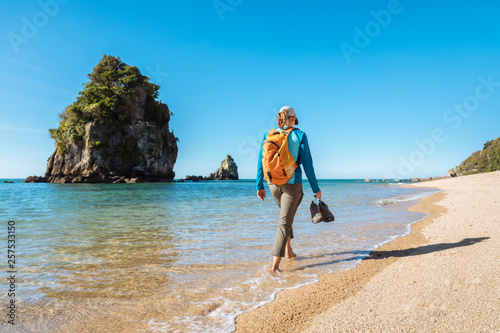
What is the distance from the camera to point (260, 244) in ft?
18.3

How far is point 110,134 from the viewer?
55.4 m

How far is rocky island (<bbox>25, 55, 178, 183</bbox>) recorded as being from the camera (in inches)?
2079

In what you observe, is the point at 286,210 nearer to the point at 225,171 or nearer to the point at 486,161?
the point at 486,161

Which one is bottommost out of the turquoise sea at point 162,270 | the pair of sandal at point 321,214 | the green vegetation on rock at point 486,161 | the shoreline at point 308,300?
the turquoise sea at point 162,270

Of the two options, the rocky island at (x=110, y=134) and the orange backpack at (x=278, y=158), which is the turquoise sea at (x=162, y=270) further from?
the rocky island at (x=110, y=134)

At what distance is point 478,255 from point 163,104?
7270cm

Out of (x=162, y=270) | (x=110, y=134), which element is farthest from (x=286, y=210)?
(x=110, y=134)

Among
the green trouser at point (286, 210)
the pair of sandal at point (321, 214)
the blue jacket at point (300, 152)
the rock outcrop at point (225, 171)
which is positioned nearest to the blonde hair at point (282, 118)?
the blue jacket at point (300, 152)

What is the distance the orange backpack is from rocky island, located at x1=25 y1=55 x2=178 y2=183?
2126 inches

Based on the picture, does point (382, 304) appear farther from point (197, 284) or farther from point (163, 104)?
point (163, 104)

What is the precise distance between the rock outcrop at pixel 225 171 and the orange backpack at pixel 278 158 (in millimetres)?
120873

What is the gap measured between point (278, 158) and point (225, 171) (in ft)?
401

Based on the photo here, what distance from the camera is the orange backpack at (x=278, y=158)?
3766mm

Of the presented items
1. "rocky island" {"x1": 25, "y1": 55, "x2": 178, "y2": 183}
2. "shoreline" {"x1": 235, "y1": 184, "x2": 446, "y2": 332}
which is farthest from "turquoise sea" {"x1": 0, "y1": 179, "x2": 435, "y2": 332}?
"rocky island" {"x1": 25, "y1": 55, "x2": 178, "y2": 183}
